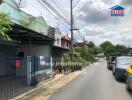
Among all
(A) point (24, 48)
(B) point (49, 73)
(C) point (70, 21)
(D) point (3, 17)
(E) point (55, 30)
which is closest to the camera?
(D) point (3, 17)

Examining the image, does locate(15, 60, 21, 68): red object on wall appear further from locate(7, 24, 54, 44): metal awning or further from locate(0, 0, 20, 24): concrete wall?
locate(0, 0, 20, 24): concrete wall

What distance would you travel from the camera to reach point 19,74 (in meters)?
18.2

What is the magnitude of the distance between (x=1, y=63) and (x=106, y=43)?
181 meters

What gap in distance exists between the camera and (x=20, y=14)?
1374 inches

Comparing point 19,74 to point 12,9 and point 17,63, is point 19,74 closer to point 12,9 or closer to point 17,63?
point 17,63

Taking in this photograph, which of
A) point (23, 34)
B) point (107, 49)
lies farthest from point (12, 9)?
point (107, 49)

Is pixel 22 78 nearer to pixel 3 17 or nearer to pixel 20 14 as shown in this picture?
pixel 3 17

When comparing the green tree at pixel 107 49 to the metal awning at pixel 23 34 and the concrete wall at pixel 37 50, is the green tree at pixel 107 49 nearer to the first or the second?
the concrete wall at pixel 37 50

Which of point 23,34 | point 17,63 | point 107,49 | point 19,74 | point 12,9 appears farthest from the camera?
point 107,49

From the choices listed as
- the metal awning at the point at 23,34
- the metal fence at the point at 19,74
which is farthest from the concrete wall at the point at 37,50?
the metal fence at the point at 19,74

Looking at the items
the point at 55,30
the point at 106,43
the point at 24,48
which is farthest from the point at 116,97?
the point at 106,43

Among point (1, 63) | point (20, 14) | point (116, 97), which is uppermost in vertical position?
point (20, 14)

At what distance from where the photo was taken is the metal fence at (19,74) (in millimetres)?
15150

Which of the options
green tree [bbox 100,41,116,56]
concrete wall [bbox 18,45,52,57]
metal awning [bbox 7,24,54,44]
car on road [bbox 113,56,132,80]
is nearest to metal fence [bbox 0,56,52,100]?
metal awning [bbox 7,24,54,44]
